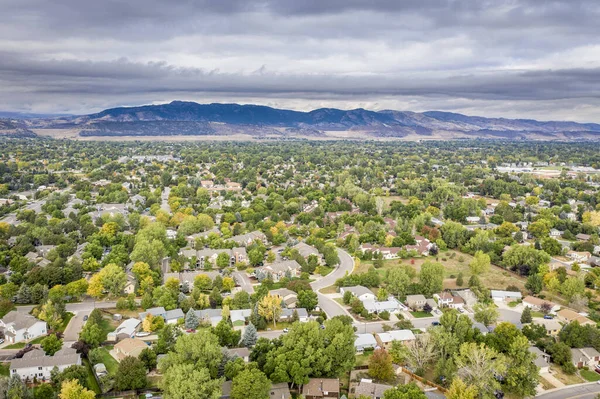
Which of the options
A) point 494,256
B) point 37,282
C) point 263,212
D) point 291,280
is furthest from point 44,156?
point 494,256

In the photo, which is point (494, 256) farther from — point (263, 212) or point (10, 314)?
point (10, 314)

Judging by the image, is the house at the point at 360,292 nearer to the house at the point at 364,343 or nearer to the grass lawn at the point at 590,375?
the house at the point at 364,343

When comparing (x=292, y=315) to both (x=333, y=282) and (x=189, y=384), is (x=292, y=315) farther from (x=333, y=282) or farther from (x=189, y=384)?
(x=189, y=384)

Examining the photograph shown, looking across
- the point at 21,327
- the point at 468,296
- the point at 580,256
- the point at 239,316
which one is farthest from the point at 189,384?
the point at 580,256

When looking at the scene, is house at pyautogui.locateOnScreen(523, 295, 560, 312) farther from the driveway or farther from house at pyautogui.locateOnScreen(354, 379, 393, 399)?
the driveway

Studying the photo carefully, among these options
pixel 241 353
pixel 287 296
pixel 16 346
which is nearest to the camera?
pixel 241 353

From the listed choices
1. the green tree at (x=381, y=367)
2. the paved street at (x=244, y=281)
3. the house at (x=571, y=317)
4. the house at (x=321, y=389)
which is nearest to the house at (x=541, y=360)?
the house at (x=571, y=317)

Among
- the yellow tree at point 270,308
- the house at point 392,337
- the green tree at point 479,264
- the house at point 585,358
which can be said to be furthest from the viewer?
the green tree at point 479,264
